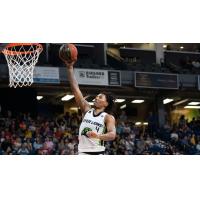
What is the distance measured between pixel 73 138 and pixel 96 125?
25.4 feet

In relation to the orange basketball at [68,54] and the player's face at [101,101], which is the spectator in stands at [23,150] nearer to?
the orange basketball at [68,54]

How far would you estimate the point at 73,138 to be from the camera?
15750 mm

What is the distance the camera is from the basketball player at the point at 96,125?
310 inches

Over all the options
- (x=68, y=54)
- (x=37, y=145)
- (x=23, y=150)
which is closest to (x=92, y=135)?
(x=68, y=54)

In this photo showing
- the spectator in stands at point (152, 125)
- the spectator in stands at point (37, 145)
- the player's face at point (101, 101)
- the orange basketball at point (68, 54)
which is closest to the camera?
the player's face at point (101, 101)

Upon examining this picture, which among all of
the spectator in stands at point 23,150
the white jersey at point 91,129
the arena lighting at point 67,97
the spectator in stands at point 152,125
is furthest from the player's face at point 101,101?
the arena lighting at point 67,97

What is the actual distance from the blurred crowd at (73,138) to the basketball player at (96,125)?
18.7ft

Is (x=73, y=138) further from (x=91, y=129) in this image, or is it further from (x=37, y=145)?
(x=91, y=129)
